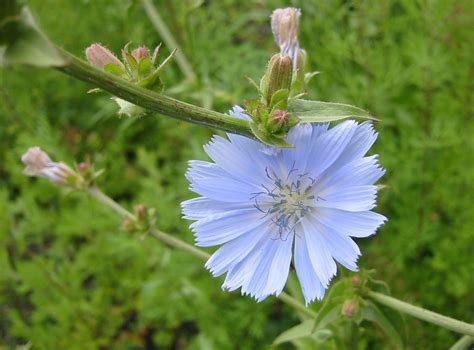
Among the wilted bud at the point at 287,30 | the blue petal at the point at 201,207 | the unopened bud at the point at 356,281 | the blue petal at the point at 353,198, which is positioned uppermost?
the wilted bud at the point at 287,30

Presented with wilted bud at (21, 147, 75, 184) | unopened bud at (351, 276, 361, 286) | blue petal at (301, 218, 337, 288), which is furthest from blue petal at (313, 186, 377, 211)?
wilted bud at (21, 147, 75, 184)

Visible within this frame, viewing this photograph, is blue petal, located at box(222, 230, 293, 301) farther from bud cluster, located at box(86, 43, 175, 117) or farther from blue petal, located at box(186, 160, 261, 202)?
bud cluster, located at box(86, 43, 175, 117)

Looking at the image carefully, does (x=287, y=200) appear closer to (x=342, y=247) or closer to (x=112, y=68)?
(x=342, y=247)

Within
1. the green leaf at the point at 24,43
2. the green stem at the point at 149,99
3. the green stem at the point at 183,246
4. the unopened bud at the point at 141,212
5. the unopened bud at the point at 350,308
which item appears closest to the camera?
the green leaf at the point at 24,43

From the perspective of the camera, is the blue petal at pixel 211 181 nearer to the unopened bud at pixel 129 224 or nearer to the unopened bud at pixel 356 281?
the unopened bud at pixel 356 281

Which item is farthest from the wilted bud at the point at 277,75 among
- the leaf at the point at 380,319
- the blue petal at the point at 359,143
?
the leaf at the point at 380,319

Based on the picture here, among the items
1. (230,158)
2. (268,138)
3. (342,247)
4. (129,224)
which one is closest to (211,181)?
(230,158)

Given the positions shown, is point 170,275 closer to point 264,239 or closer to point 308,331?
point 308,331
